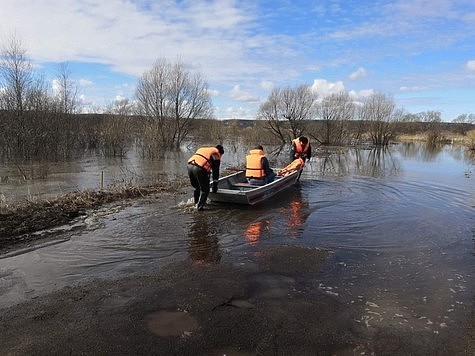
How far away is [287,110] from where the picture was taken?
4816cm

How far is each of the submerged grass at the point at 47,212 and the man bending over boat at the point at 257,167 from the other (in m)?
3.31

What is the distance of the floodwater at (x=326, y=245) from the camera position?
559 cm

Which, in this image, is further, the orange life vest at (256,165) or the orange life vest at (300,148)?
the orange life vest at (300,148)

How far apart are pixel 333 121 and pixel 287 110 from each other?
21.3ft

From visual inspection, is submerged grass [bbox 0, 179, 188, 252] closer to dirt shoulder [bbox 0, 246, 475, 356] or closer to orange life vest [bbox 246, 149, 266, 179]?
dirt shoulder [bbox 0, 246, 475, 356]

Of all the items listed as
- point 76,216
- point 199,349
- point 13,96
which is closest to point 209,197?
point 76,216

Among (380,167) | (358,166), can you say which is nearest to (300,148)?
(358,166)

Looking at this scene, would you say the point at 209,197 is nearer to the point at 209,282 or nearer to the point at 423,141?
the point at 209,282

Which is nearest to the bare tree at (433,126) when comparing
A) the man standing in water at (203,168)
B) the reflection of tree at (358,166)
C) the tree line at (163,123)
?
the tree line at (163,123)

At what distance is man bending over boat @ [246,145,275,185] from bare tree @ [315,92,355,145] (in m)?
38.3

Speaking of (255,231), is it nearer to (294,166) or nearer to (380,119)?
(294,166)

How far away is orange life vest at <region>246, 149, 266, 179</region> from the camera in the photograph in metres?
12.2

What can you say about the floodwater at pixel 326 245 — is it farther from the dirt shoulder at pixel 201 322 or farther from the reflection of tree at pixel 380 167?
the reflection of tree at pixel 380 167

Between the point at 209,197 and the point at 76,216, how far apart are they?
3.57m
